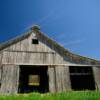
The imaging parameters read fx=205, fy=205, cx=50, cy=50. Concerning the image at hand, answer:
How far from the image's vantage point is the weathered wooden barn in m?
15.4

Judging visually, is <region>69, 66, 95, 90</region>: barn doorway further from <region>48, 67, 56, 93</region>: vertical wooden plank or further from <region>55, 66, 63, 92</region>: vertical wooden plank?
<region>48, 67, 56, 93</region>: vertical wooden plank

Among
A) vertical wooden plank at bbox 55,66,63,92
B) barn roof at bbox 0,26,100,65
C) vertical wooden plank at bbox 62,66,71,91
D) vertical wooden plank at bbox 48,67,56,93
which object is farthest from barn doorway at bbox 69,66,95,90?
vertical wooden plank at bbox 48,67,56,93

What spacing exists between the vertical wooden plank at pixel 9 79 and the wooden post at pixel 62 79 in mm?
3182

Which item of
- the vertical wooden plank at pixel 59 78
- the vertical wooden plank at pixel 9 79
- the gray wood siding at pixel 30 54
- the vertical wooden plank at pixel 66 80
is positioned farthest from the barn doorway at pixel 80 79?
the vertical wooden plank at pixel 9 79

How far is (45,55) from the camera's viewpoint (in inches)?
664

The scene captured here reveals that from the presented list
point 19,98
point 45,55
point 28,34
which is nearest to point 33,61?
point 45,55

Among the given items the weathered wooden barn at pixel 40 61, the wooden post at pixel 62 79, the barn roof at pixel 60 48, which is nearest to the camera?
the weathered wooden barn at pixel 40 61

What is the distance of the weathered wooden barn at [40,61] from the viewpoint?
50.7 ft

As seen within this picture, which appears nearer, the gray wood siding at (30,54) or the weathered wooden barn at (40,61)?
the weathered wooden barn at (40,61)

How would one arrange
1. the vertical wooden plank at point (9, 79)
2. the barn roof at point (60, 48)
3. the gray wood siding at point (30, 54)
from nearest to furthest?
the vertical wooden plank at point (9, 79), the gray wood siding at point (30, 54), the barn roof at point (60, 48)

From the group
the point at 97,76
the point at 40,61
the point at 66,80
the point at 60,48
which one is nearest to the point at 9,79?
the point at 40,61

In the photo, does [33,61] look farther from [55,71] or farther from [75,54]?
[75,54]

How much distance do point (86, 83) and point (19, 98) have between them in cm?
1111

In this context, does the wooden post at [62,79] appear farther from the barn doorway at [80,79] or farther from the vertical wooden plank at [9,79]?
the vertical wooden plank at [9,79]
